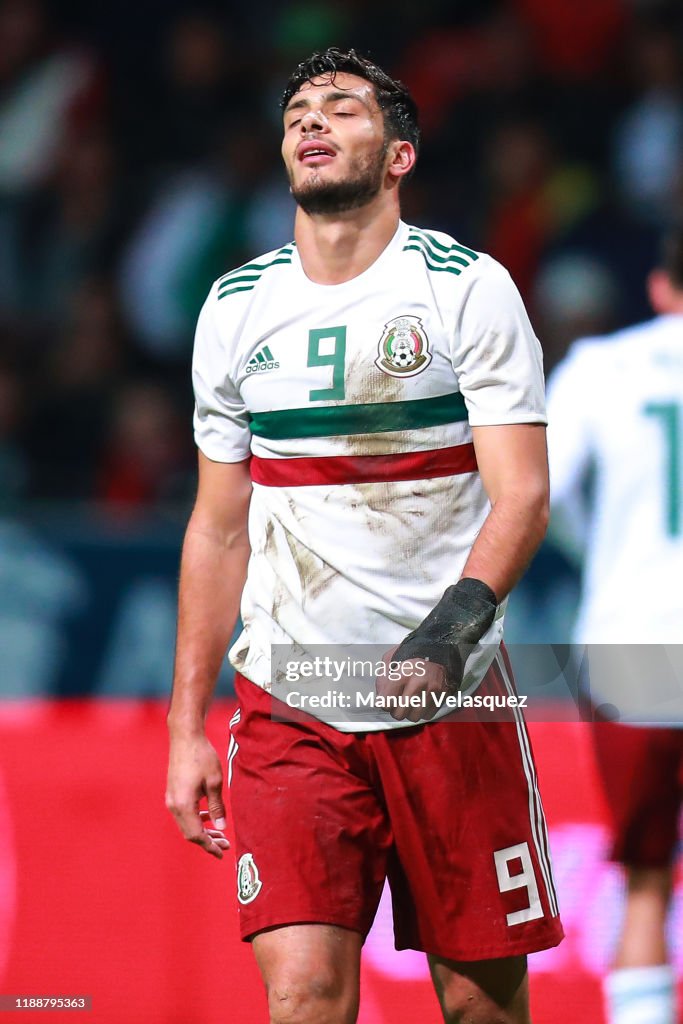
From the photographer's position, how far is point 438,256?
301cm

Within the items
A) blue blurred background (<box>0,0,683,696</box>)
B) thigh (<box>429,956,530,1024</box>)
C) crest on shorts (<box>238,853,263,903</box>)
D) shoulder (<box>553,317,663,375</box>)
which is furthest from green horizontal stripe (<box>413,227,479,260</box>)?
blue blurred background (<box>0,0,683,696</box>)

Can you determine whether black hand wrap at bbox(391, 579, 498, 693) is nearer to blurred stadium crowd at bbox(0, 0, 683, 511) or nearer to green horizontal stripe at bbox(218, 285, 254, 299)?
green horizontal stripe at bbox(218, 285, 254, 299)

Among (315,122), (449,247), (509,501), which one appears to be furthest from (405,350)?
(315,122)

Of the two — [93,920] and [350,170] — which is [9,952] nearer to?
[93,920]

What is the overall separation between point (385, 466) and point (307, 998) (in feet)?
3.19

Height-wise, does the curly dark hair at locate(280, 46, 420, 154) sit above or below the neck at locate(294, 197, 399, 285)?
above

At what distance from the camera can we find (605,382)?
373 cm

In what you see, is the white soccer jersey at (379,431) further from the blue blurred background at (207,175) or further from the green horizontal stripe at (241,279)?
the blue blurred background at (207,175)

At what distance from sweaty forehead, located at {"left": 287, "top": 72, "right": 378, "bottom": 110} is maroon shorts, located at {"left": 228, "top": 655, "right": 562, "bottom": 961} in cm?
117

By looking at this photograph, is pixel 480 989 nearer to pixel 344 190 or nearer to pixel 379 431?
pixel 379 431

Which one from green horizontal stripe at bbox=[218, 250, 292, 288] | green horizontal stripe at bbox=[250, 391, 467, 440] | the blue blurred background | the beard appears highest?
the blue blurred background

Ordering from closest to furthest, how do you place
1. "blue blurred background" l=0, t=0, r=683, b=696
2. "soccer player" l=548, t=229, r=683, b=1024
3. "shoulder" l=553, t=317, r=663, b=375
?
1. "soccer player" l=548, t=229, r=683, b=1024
2. "shoulder" l=553, t=317, r=663, b=375
3. "blue blurred background" l=0, t=0, r=683, b=696

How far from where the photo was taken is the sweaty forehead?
3074 millimetres

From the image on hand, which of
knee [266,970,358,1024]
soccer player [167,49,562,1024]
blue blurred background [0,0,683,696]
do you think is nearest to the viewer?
knee [266,970,358,1024]
